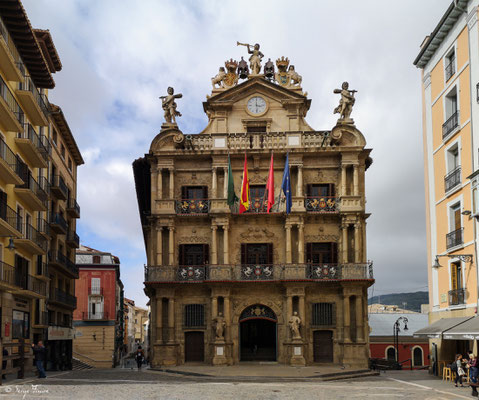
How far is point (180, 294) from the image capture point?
42.2 metres

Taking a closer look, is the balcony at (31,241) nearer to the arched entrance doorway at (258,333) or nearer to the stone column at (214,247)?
the stone column at (214,247)

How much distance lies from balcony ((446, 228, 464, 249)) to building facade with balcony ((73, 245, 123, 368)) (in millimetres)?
42264

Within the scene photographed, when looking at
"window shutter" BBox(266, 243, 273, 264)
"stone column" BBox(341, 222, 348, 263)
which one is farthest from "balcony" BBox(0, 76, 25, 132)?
"stone column" BBox(341, 222, 348, 263)

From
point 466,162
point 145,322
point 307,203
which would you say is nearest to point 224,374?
point 307,203

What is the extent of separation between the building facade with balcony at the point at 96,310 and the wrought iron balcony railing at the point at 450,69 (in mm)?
44900

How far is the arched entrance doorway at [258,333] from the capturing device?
42000 millimetres

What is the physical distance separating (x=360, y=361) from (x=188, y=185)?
1525 cm

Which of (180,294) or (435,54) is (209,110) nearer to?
(180,294)

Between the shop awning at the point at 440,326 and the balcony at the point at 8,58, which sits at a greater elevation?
the balcony at the point at 8,58

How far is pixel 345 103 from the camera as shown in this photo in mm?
43438

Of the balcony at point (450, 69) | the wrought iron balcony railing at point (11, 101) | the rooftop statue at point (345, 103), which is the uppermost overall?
the rooftop statue at point (345, 103)

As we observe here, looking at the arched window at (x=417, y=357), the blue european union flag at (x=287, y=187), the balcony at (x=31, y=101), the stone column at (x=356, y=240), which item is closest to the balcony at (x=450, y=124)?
the stone column at (x=356, y=240)

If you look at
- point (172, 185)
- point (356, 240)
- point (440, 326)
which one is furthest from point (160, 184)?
point (440, 326)

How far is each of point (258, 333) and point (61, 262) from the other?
1336 cm
